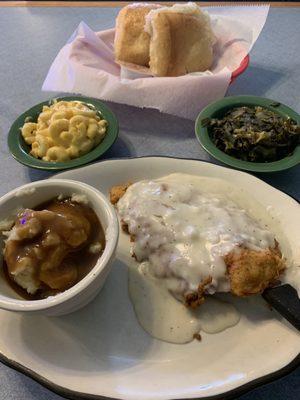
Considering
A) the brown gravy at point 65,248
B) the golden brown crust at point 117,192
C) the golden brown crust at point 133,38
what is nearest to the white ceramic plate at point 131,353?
the brown gravy at point 65,248

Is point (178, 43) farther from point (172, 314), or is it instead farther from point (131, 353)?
point (131, 353)

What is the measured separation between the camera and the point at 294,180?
4.27 feet

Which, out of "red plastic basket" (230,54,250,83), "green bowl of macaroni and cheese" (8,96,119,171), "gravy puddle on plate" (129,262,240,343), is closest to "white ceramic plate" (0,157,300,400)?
"gravy puddle on plate" (129,262,240,343)

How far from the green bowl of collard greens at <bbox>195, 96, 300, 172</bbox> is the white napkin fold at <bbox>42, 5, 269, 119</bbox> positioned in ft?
0.47

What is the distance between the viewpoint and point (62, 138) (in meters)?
1.37

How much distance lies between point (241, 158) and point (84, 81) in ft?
2.53

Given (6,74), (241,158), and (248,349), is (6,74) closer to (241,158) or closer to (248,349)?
(241,158)

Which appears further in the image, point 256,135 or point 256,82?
point 256,82

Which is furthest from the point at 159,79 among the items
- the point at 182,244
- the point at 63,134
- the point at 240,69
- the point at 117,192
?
the point at 182,244

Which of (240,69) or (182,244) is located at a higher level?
(240,69)

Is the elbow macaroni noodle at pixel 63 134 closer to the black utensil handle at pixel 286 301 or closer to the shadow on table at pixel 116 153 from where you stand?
the shadow on table at pixel 116 153

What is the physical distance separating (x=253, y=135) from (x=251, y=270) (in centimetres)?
59

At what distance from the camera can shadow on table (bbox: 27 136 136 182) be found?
140 centimetres

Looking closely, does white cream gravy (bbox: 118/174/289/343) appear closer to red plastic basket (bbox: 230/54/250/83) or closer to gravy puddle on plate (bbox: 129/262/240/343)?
gravy puddle on plate (bbox: 129/262/240/343)
